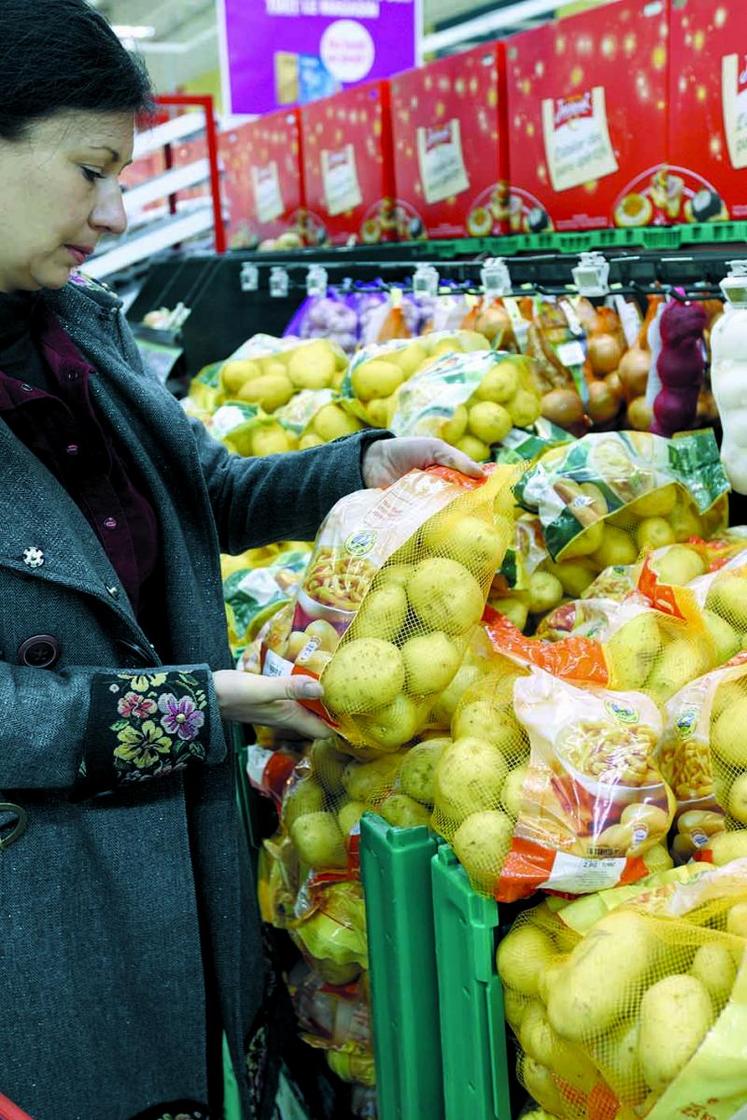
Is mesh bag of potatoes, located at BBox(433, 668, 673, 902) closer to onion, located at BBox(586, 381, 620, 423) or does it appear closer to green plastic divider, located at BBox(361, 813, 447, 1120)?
green plastic divider, located at BBox(361, 813, 447, 1120)

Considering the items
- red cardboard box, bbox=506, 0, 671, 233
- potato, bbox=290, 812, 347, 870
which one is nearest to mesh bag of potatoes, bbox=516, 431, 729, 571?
potato, bbox=290, 812, 347, 870

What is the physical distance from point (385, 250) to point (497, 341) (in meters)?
1.28

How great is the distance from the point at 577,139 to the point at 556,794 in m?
1.92

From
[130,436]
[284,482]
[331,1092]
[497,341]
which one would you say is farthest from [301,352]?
[331,1092]

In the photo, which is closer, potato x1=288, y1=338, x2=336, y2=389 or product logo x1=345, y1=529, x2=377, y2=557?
product logo x1=345, y1=529, x2=377, y2=557

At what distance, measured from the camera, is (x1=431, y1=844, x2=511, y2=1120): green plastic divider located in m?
1.25

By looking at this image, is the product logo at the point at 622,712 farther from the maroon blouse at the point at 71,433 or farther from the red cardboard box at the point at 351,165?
the red cardboard box at the point at 351,165

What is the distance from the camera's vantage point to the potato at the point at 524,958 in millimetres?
1202

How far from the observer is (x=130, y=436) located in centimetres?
149

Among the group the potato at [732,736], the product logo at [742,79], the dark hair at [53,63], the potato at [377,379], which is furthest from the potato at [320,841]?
the product logo at [742,79]

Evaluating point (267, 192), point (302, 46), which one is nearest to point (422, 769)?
point (267, 192)

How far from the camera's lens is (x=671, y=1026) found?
3.14 ft

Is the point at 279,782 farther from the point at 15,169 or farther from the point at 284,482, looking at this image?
the point at 15,169

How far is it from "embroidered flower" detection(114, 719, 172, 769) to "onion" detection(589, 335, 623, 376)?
133 centimetres
